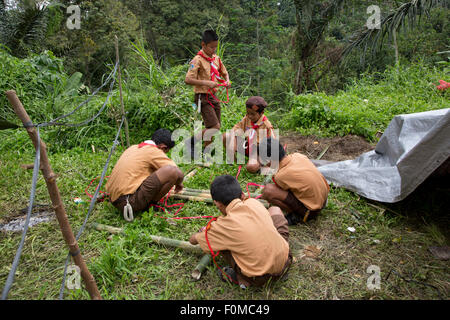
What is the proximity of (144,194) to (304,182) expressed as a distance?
1.61m

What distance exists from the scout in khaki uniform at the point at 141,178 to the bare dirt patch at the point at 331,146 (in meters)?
2.62

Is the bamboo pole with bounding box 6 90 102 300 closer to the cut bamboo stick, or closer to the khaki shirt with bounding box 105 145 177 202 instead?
the cut bamboo stick

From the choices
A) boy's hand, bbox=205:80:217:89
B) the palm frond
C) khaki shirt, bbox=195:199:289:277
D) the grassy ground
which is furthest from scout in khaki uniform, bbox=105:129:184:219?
the palm frond

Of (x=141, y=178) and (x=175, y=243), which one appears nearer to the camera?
(x=175, y=243)

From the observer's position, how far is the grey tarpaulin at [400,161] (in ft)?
8.38

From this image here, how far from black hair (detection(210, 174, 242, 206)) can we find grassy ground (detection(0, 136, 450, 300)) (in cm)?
61

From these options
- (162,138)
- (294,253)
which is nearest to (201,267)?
(294,253)

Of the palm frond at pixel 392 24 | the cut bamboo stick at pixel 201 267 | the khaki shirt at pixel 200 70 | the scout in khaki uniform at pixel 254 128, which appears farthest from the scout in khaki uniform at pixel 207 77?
the palm frond at pixel 392 24

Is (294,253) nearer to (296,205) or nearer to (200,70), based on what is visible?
(296,205)

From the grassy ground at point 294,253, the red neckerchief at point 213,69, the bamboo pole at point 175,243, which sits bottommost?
the grassy ground at point 294,253

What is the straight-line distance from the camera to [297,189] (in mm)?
2904

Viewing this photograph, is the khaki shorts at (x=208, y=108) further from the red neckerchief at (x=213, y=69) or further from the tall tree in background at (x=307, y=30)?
the tall tree in background at (x=307, y=30)

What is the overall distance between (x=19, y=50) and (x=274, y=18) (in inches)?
357
